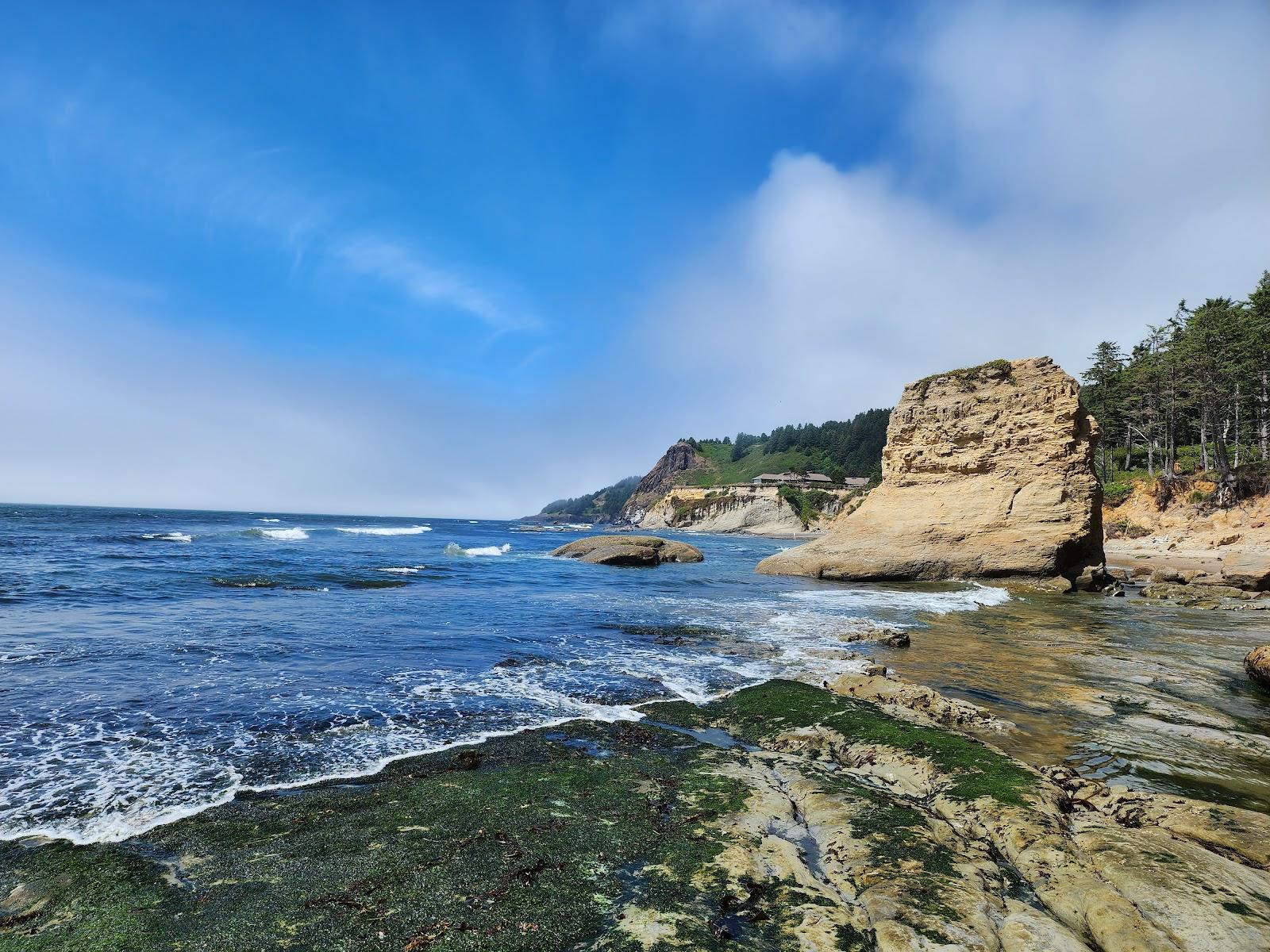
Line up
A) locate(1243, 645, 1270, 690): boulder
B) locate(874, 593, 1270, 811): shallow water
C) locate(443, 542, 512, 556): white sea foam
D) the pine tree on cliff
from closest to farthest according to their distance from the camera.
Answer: locate(874, 593, 1270, 811): shallow water
locate(1243, 645, 1270, 690): boulder
locate(443, 542, 512, 556): white sea foam
the pine tree on cliff

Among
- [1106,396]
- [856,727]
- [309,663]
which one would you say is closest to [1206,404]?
[1106,396]

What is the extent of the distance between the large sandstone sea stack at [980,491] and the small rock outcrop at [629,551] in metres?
9.43

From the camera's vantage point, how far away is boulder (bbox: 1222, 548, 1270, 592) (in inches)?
940

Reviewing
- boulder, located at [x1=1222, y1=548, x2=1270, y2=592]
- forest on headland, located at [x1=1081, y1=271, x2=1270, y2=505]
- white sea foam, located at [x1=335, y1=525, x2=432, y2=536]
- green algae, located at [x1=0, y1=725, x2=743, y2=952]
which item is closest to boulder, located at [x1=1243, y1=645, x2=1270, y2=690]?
green algae, located at [x1=0, y1=725, x2=743, y2=952]

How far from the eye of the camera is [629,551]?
3931 cm

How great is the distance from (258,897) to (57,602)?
19.9 meters

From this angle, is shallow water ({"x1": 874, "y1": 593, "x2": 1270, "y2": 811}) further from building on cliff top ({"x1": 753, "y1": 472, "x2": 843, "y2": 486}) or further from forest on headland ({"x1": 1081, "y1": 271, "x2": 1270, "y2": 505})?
building on cliff top ({"x1": 753, "y1": 472, "x2": 843, "y2": 486})

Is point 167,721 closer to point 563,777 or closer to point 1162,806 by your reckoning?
point 563,777

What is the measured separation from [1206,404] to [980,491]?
108 ft

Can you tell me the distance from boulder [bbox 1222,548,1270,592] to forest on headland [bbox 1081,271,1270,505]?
21.5m

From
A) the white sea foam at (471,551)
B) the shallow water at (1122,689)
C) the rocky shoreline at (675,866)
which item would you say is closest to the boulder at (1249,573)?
the shallow water at (1122,689)

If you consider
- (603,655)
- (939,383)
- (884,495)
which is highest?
(939,383)

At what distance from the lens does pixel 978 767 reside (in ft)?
20.1

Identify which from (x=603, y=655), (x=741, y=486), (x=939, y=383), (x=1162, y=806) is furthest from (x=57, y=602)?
(x=741, y=486)
